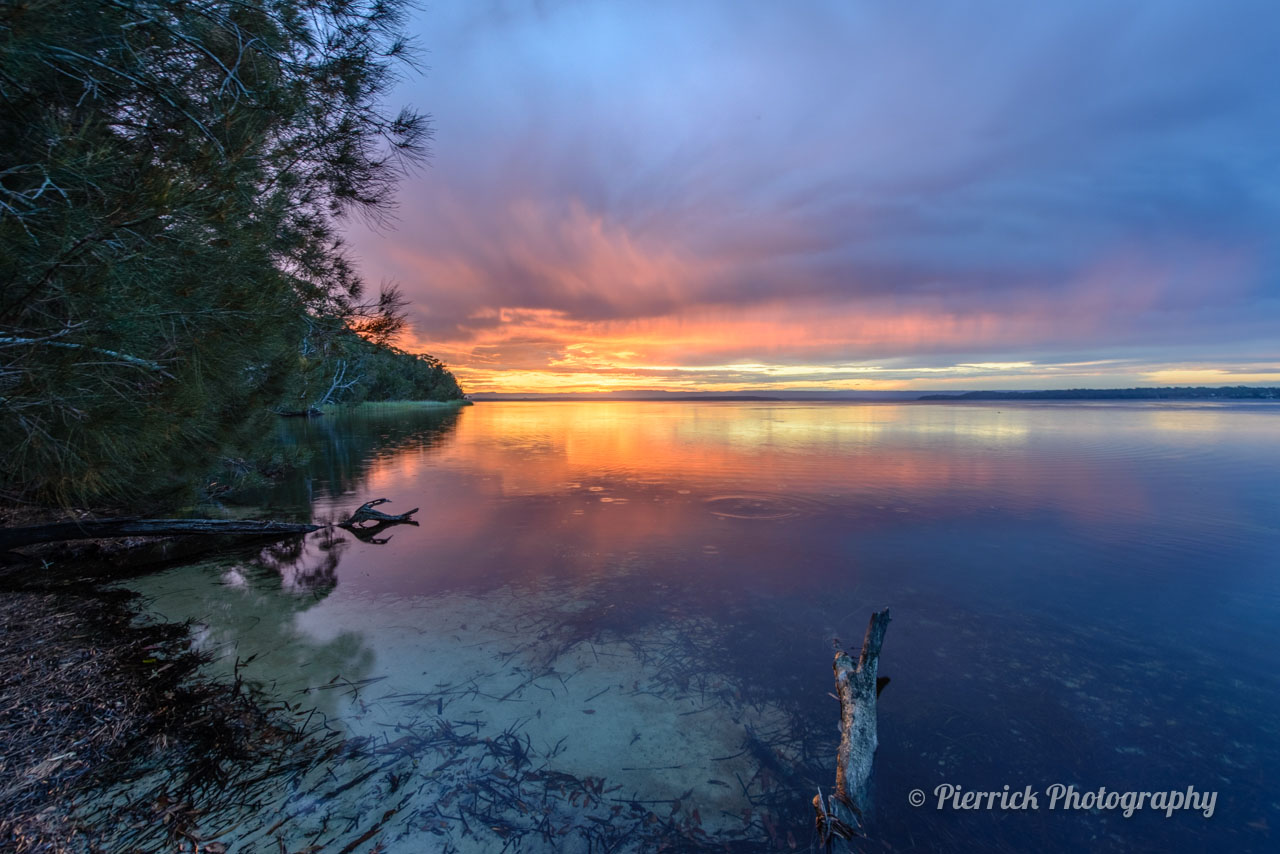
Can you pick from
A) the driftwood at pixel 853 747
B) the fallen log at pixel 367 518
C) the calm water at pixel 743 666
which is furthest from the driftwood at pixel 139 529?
the driftwood at pixel 853 747

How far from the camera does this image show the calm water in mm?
3211

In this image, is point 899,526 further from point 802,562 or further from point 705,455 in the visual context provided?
point 705,455

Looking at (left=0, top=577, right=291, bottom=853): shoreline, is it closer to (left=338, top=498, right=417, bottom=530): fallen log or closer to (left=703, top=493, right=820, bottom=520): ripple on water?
(left=338, top=498, right=417, bottom=530): fallen log

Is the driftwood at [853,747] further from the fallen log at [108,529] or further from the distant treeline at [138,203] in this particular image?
the fallen log at [108,529]

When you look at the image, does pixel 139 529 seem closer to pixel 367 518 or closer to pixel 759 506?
pixel 367 518

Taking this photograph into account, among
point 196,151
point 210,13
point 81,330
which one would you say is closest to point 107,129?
point 196,151

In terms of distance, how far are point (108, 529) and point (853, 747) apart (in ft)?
30.3

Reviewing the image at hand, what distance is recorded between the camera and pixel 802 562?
27.6ft

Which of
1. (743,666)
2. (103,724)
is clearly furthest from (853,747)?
(103,724)

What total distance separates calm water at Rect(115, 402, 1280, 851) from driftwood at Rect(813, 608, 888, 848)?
10.9 inches

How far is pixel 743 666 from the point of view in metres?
5.07

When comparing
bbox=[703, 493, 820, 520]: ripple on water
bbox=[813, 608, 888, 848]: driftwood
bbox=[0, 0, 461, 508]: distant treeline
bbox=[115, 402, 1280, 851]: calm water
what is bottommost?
bbox=[703, 493, 820, 520]: ripple on water

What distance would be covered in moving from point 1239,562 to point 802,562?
7.52 meters

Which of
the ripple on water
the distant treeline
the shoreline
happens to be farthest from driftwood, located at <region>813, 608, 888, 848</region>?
the ripple on water
